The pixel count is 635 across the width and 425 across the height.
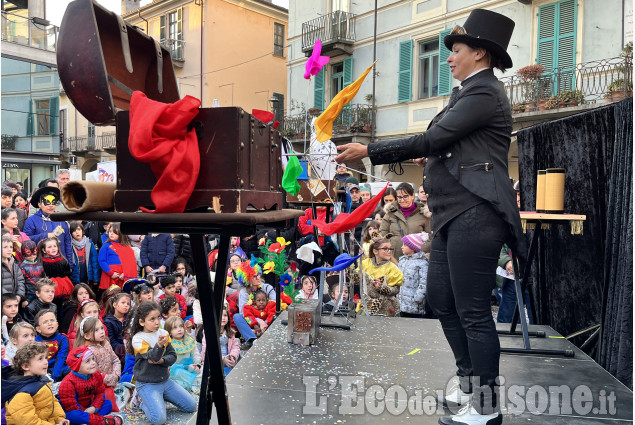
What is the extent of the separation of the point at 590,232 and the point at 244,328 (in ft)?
9.49

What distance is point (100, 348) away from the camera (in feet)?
11.9

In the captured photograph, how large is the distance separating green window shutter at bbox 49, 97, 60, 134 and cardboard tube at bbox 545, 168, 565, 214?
57.0ft

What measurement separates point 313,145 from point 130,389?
2.19m

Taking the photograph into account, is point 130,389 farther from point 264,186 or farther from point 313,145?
point 264,186

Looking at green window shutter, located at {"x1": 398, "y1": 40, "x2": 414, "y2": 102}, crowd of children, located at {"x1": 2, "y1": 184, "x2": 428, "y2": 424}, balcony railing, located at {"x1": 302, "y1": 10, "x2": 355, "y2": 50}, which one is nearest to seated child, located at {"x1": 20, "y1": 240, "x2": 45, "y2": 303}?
crowd of children, located at {"x1": 2, "y1": 184, "x2": 428, "y2": 424}

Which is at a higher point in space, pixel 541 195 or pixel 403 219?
pixel 541 195

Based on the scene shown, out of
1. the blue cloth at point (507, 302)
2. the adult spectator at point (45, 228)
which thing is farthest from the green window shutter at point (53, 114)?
the blue cloth at point (507, 302)

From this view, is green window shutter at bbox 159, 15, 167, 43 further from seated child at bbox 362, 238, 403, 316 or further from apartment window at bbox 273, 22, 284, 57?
seated child at bbox 362, 238, 403, 316

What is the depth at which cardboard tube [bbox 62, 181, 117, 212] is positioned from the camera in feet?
4.64

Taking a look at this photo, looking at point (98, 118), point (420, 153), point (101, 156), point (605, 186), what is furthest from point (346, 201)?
point (101, 156)

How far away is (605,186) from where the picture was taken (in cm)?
330

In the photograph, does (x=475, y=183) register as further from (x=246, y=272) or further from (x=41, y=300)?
(x=41, y=300)

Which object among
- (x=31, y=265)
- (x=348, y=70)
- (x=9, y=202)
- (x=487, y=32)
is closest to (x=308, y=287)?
(x=31, y=265)

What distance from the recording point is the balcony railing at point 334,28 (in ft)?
45.2
